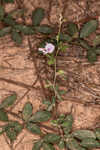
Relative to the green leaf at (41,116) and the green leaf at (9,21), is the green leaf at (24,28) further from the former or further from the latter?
the green leaf at (41,116)

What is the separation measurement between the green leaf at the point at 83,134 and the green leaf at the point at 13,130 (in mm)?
301

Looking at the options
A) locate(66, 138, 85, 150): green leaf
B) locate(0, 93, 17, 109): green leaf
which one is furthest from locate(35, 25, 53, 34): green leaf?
locate(66, 138, 85, 150): green leaf

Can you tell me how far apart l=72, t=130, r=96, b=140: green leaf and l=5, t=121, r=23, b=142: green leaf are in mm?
301

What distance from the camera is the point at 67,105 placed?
1.36 metres

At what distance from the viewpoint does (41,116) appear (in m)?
→ 1.34

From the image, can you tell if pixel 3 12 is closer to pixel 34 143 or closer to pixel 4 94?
pixel 4 94

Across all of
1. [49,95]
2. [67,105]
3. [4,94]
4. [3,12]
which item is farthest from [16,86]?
[3,12]

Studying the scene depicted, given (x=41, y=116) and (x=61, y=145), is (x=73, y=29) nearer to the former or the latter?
(x=41, y=116)

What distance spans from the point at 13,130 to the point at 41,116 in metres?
0.17

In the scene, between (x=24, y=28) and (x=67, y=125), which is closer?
(x=67, y=125)

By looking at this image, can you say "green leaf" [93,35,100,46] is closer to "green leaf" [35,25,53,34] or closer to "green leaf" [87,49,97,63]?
"green leaf" [87,49,97,63]

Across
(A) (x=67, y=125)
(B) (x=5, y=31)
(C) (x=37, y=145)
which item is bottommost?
(C) (x=37, y=145)

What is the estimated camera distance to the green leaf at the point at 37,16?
140 centimetres

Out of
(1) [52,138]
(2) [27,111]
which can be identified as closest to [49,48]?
(2) [27,111]
